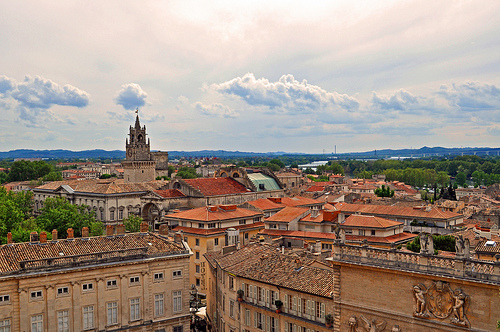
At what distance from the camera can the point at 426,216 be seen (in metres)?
74.9

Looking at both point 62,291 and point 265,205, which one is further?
point 265,205

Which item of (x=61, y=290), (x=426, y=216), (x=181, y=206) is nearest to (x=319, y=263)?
(x=61, y=290)

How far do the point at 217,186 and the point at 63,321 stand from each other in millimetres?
60213

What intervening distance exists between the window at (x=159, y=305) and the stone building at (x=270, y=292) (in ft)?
19.9

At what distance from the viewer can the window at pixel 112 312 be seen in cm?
4066

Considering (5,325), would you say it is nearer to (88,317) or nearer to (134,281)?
(88,317)

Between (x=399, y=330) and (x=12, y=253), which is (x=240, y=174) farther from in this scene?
(x=399, y=330)

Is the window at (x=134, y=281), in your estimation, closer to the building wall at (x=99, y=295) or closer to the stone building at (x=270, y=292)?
the building wall at (x=99, y=295)

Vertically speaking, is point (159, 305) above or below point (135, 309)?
below

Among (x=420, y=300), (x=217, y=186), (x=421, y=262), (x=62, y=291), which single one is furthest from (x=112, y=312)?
(x=217, y=186)

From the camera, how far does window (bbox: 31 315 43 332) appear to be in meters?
37.1

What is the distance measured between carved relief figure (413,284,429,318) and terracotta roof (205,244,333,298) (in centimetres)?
949

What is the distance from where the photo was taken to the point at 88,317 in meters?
39.7

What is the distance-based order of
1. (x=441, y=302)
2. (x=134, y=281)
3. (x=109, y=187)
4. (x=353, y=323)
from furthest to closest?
(x=109, y=187)
(x=134, y=281)
(x=353, y=323)
(x=441, y=302)
